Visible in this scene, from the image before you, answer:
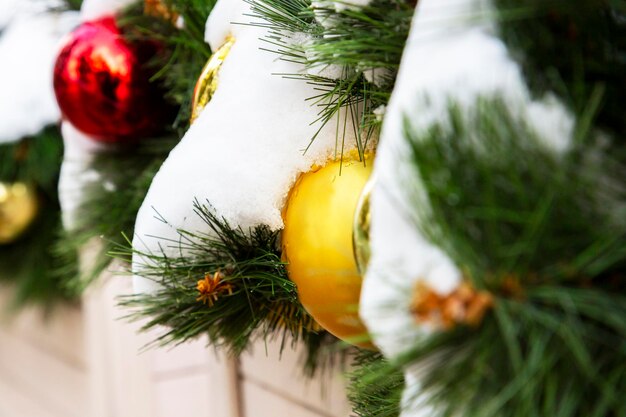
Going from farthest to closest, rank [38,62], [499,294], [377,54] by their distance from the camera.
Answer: [38,62] → [377,54] → [499,294]

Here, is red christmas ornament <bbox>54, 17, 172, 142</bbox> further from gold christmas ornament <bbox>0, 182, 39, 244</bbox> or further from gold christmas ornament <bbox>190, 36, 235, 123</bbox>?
gold christmas ornament <bbox>0, 182, 39, 244</bbox>

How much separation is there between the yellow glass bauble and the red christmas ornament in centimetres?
26

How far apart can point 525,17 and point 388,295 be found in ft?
0.37

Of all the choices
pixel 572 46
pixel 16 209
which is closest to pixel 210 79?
pixel 572 46

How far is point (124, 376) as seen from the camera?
960mm

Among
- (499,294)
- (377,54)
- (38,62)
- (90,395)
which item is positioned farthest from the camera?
(90,395)

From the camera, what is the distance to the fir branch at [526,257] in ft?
0.74

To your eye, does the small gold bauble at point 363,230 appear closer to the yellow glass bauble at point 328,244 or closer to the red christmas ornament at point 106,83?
the yellow glass bauble at point 328,244

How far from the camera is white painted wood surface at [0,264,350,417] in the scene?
27.0 inches

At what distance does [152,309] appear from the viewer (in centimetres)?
42

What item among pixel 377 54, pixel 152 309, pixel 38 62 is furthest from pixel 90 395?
pixel 377 54

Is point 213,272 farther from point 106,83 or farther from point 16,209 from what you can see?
point 16,209

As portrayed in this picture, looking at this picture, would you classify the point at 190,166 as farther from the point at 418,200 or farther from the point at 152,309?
the point at 418,200

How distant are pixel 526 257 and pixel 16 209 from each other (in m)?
0.77
